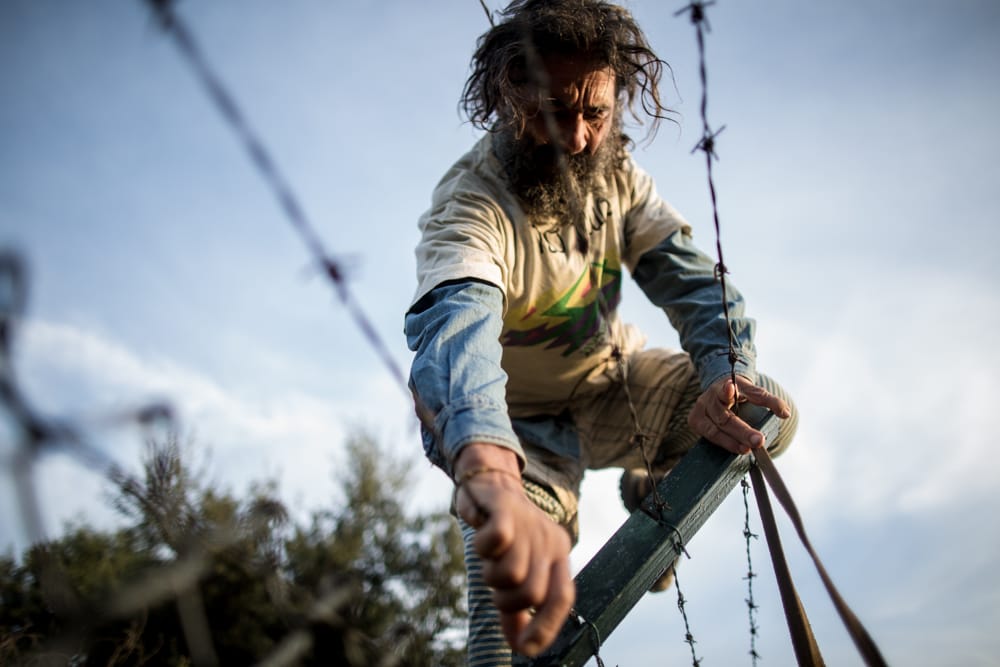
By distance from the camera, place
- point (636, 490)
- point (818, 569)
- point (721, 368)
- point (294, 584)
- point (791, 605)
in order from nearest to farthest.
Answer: point (818, 569) → point (791, 605) → point (721, 368) → point (636, 490) → point (294, 584)

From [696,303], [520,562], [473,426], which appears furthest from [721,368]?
[520,562]

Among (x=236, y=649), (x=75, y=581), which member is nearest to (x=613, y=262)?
(x=75, y=581)

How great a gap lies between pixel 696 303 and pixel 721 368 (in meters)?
0.29

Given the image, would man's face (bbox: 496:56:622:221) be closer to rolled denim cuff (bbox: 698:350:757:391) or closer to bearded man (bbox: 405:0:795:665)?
bearded man (bbox: 405:0:795:665)

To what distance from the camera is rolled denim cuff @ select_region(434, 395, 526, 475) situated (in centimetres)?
104

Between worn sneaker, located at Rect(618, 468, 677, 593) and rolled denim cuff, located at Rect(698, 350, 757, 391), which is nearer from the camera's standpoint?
rolled denim cuff, located at Rect(698, 350, 757, 391)

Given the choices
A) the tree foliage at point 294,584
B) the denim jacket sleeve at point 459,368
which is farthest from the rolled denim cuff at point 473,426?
the tree foliage at point 294,584

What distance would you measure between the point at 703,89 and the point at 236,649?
11374 mm

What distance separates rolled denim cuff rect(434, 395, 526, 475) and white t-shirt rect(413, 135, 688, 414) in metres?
0.61

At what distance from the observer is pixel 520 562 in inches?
32.3

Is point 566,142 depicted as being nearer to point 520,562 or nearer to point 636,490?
point 636,490

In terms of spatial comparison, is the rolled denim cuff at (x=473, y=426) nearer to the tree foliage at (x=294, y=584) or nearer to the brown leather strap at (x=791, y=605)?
the brown leather strap at (x=791, y=605)

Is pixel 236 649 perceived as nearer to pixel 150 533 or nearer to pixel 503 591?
pixel 150 533

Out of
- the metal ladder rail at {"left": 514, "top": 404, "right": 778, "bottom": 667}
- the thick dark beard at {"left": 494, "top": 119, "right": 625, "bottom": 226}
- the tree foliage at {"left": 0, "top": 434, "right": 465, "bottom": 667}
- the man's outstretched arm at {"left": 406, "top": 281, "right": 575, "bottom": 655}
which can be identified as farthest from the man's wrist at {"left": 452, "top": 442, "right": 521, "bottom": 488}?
the tree foliage at {"left": 0, "top": 434, "right": 465, "bottom": 667}
